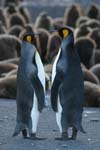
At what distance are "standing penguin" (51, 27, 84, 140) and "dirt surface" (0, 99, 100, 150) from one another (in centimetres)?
21

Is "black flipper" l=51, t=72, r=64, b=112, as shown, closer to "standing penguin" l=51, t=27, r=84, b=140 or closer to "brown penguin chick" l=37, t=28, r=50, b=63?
"standing penguin" l=51, t=27, r=84, b=140

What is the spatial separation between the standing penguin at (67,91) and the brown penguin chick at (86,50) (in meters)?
11.0

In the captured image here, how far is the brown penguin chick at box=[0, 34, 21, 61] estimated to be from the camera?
19.2 metres

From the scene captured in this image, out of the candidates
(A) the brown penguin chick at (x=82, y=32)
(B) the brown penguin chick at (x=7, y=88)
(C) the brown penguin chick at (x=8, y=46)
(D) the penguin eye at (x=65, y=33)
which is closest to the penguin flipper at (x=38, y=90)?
(D) the penguin eye at (x=65, y=33)

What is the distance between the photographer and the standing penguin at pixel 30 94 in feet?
27.1

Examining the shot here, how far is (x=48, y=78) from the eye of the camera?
45.8 ft

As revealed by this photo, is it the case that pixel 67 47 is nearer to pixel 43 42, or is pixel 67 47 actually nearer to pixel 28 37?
pixel 28 37

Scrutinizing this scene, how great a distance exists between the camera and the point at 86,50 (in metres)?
19.4

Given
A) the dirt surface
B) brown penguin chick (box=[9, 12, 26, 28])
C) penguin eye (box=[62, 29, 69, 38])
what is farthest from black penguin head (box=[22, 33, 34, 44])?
brown penguin chick (box=[9, 12, 26, 28])

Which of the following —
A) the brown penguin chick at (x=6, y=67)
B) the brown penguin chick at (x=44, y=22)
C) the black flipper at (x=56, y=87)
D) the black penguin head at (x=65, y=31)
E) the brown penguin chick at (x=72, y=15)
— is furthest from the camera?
the brown penguin chick at (x=72, y=15)

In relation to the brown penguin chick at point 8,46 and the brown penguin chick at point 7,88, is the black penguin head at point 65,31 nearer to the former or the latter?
the brown penguin chick at point 7,88

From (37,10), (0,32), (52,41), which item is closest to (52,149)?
(52,41)

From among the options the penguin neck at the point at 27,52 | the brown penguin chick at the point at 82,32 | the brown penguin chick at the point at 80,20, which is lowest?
the brown penguin chick at the point at 82,32

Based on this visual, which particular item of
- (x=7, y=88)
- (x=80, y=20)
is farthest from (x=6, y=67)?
(x=80, y=20)
